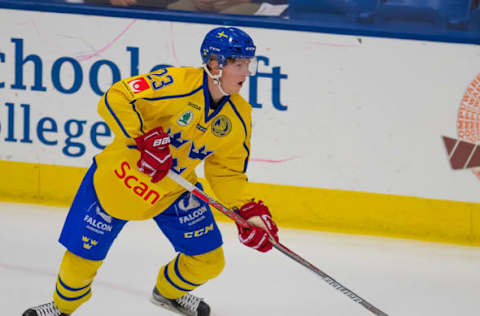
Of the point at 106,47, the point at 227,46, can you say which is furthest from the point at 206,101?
the point at 106,47

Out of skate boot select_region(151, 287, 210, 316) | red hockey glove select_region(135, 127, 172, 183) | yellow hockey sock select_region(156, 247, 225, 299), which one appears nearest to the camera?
red hockey glove select_region(135, 127, 172, 183)

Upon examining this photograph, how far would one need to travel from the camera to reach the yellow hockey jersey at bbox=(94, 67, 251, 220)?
2.94 metres

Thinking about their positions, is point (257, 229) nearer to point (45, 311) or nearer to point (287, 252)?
point (287, 252)

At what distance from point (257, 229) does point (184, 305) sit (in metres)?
0.67

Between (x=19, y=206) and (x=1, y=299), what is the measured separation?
1.32 metres

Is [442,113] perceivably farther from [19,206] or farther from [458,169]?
[19,206]

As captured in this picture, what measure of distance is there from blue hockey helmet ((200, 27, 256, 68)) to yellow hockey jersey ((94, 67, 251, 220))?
127 millimetres

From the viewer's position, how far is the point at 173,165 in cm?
313

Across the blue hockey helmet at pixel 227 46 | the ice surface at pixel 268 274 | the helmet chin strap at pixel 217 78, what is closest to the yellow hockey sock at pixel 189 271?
the ice surface at pixel 268 274

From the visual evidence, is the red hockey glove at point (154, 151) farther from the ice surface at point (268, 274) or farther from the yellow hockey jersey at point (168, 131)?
the ice surface at point (268, 274)

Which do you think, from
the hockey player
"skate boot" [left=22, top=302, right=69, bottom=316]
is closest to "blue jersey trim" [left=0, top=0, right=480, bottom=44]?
the hockey player

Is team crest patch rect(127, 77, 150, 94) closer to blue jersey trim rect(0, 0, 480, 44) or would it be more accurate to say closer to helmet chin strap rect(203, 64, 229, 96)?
helmet chin strap rect(203, 64, 229, 96)

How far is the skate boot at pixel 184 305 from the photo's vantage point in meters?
3.55

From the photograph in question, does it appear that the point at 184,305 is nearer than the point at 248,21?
Yes
